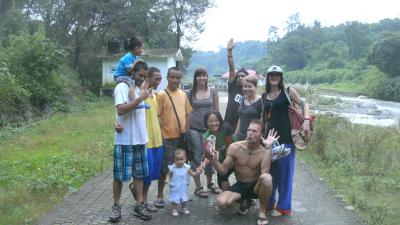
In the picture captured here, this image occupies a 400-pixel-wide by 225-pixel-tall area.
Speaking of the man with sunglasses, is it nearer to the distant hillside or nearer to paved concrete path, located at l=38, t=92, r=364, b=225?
paved concrete path, located at l=38, t=92, r=364, b=225

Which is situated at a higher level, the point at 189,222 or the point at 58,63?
the point at 58,63

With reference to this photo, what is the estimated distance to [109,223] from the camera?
17.0 feet

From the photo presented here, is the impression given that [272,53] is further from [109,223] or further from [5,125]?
[109,223]

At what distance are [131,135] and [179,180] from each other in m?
0.89

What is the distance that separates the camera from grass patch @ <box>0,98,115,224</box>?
5.97 meters

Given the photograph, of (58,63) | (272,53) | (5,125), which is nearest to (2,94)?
(5,125)

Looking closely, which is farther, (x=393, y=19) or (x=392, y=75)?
(x=393, y=19)

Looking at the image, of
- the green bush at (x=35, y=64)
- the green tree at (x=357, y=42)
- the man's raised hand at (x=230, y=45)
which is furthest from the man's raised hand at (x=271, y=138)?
the green tree at (x=357, y=42)

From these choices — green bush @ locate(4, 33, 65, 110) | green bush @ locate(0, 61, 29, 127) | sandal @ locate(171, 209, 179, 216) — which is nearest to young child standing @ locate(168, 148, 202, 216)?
sandal @ locate(171, 209, 179, 216)

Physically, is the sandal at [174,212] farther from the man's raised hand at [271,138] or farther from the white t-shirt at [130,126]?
the man's raised hand at [271,138]

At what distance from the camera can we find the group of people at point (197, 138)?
16.1ft

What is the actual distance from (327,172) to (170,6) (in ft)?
A: 104

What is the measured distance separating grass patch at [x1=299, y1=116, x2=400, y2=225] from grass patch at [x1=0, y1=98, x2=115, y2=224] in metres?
4.15

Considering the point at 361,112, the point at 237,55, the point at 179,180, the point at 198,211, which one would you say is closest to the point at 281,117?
the point at 179,180
